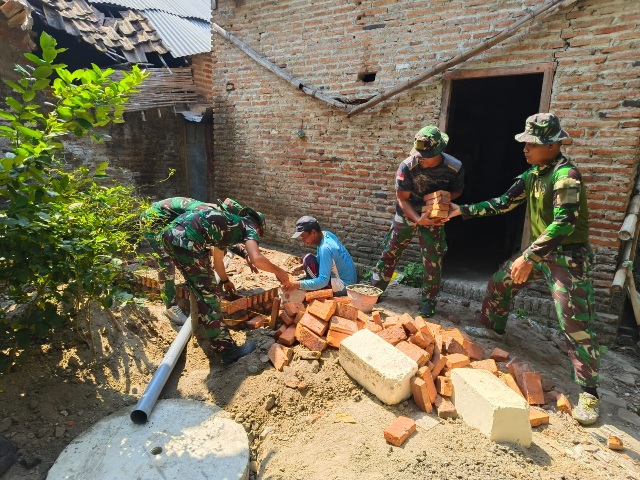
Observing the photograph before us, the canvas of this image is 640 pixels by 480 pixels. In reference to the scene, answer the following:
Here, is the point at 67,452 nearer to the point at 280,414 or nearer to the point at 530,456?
the point at 280,414

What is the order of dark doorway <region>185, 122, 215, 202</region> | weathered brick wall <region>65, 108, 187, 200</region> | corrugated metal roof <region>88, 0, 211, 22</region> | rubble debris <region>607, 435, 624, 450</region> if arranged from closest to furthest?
rubble debris <region>607, 435, 624, 450</region>
weathered brick wall <region>65, 108, 187, 200</region>
dark doorway <region>185, 122, 215, 202</region>
corrugated metal roof <region>88, 0, 211, 22</region>

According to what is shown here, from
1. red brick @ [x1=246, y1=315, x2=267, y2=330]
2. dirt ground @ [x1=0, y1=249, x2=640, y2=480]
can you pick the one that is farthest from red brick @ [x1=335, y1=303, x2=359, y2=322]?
red brick @ [x1=246, y1=315, x2=267, y2=330]

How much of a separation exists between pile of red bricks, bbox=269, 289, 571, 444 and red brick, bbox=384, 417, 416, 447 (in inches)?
9.2

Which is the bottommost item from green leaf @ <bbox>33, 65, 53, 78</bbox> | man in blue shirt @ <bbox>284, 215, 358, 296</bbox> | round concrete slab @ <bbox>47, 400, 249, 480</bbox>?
round concrete slab @ <bbox>47, 400, 249, 480</bbox>

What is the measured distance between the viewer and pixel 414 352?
120 inches

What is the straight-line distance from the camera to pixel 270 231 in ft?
22.3

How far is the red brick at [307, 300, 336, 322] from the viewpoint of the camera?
341 centimetres

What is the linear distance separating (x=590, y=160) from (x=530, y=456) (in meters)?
3.00

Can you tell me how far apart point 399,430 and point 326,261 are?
1.99 m

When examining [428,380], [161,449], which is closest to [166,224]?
[161,449]

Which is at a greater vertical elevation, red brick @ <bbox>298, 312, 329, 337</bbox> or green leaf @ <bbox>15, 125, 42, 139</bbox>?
green leaf @ <bbox>15, 125, 42, 139</bbox>

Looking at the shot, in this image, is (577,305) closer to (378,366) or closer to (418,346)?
(418,346)

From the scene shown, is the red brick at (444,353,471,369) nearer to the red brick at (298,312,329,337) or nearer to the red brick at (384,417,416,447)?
the red brick at (384,417,416,447)

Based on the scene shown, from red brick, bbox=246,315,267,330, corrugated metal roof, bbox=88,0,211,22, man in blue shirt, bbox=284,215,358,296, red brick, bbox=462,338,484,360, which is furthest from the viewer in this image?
corrugated metal roof, bbox=88,0,211,22
